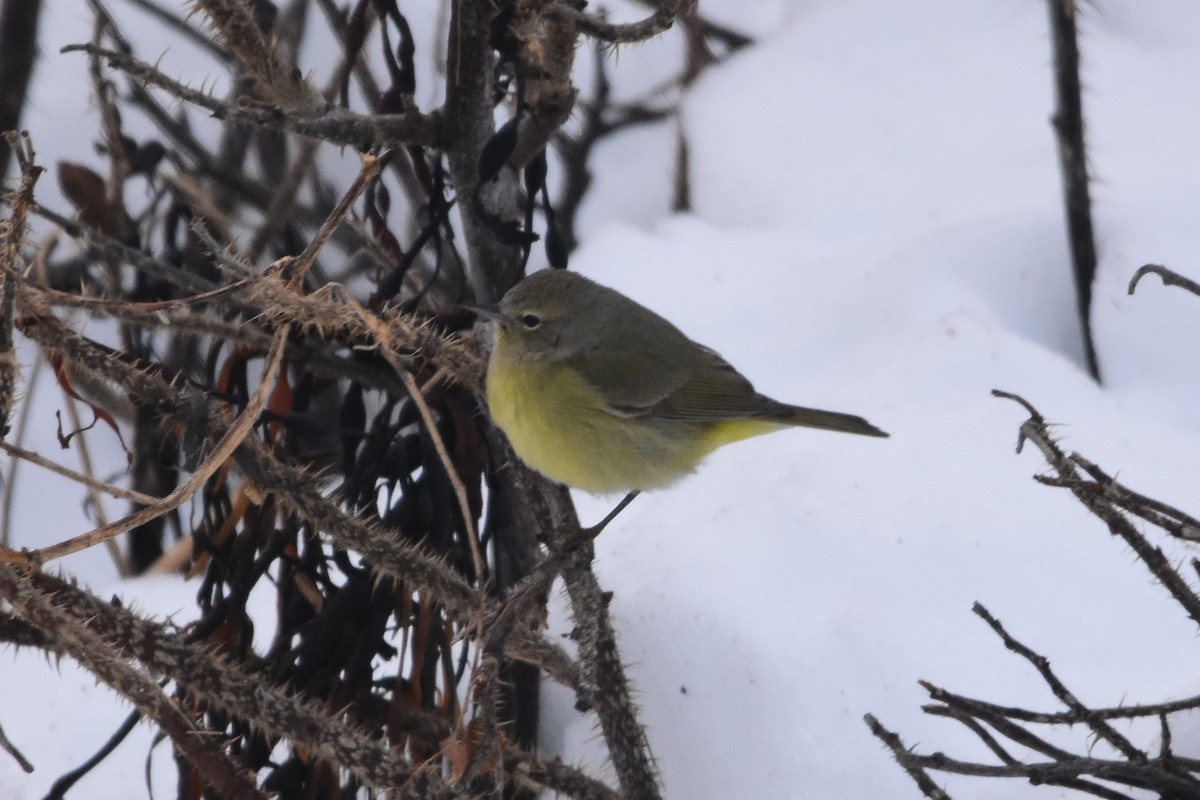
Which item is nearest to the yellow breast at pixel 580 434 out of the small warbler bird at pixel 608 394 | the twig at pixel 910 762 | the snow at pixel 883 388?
the small warbler bird at pixel 608 394

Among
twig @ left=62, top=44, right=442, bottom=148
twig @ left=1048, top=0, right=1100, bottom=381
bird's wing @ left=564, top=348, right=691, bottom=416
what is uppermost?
twig @ left=1048, top=0, right=1100, bottom=381

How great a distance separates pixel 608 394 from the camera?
114 inches

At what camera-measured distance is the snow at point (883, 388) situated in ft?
8.23

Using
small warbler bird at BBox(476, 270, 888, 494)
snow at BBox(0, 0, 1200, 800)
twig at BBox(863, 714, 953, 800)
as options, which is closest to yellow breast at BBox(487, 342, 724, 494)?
small warbler bird at BBox(476, 270, 888, 494)

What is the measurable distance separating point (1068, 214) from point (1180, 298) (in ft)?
1.25

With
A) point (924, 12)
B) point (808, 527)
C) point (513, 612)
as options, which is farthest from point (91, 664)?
point (924, 12)

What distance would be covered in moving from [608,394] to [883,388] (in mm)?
889

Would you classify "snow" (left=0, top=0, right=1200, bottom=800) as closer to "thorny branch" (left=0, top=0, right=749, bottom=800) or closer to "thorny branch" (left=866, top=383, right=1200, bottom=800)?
"thorny branch" (left=0, top=0, right=749, bottom=800)

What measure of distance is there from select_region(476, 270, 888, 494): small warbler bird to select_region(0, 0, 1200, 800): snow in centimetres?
23

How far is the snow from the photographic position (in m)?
2.51

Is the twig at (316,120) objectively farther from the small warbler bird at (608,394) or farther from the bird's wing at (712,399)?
the bird's wing at (712,399)

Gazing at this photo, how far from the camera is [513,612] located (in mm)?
1697

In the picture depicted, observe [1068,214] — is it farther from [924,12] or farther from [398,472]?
[398,472]

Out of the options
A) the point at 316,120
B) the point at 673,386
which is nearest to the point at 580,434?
the point at 673,386
